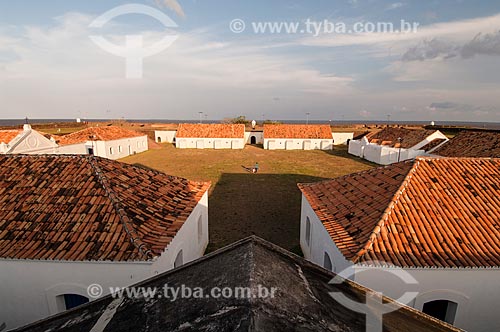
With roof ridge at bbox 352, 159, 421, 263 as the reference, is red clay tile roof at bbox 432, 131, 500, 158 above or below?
above


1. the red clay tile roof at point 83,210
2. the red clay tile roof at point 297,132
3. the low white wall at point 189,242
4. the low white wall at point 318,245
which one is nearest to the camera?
the red clay tile roof at point 83,210

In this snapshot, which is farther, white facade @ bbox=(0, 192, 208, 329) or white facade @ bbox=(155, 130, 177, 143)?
white facade @ bbox=(155, 130, 177, 143)

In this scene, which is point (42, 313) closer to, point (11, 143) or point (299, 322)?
point (299, 322)

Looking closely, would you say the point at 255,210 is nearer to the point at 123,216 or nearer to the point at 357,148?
the point at 123,216

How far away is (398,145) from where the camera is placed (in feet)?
109

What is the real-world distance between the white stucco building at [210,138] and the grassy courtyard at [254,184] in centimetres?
662

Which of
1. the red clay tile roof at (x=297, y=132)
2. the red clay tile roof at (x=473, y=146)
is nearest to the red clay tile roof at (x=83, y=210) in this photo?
the red clay tile roof at (x=473, y=146)

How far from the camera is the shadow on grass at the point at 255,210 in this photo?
14.1m

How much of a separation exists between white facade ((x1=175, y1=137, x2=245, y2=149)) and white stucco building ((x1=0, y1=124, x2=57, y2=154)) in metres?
24.6

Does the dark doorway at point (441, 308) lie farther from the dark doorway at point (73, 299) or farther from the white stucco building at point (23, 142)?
the white stucco building at point (23, 142)

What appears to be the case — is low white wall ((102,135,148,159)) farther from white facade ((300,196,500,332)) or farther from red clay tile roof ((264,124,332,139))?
white facade ((300,196,500,332))

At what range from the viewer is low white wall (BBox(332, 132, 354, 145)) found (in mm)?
55344

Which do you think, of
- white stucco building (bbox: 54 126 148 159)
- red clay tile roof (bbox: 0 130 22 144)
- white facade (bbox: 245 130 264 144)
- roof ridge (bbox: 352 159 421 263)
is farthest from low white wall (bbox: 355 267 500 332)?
white facade (bbox: 245 130 264 144)

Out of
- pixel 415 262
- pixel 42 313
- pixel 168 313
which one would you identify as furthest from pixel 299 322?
pixel 42 313
